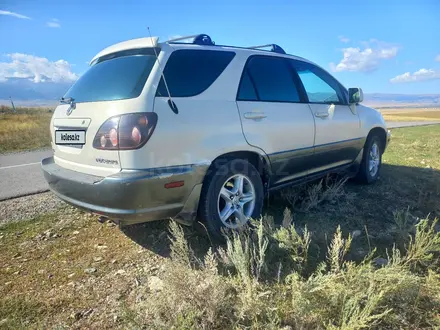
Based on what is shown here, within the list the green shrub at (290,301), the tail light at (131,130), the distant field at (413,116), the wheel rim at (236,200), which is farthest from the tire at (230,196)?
the distant field at (413,116)

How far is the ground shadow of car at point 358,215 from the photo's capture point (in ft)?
9.86

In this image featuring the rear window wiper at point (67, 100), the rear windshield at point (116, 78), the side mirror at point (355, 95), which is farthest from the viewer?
the side mirror at point (355, 95)

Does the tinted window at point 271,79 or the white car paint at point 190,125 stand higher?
the tinted window at point 271,79

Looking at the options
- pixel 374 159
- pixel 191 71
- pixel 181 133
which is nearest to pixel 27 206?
pixel 181 133

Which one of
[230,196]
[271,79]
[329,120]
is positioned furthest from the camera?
[329,120]

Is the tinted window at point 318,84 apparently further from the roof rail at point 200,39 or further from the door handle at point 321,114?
the roof rail at point 200,39

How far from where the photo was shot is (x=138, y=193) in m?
2.34

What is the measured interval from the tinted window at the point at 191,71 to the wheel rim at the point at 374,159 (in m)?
3.26

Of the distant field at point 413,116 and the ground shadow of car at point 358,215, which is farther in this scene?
the distant field at point 413,116

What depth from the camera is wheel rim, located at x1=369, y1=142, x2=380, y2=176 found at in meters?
5.05

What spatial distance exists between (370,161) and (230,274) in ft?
12.3

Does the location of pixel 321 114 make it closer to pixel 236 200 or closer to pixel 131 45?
pixel 236 200

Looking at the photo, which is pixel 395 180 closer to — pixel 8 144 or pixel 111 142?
pixel 111 142

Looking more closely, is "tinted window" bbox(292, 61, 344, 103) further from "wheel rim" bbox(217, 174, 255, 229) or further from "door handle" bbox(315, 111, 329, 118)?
"wheel rim" bbox(217, 174, 255, 229)
